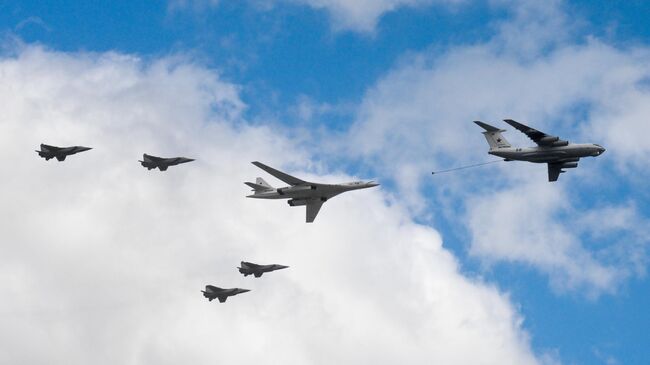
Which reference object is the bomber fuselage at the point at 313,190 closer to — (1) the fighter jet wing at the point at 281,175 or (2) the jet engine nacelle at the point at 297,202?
(2) the jet engine nacelle at the point at 297,202

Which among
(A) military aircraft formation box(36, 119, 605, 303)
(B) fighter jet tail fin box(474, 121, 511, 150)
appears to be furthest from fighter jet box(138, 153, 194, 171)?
(B) fighter jet tail fin box(474, 121, 511, 150)

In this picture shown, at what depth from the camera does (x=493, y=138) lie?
135 metres

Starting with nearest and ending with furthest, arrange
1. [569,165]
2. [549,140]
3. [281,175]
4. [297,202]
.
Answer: [281,175]
[549,140]
[297,202]
[569,165]

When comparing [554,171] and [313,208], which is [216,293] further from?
[554,171]

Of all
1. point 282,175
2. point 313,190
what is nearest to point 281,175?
point 282,175

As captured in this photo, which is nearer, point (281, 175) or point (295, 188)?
point (281, 175)

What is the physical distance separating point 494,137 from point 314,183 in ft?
76.8

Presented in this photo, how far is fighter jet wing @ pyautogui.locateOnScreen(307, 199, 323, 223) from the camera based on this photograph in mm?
131750

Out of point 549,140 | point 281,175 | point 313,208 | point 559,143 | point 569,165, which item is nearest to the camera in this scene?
point 281,175

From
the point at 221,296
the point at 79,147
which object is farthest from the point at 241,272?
the point at 79,147

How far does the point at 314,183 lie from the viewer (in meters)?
128

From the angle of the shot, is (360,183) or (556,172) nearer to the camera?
(360,183)

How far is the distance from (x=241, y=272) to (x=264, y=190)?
10038 millimetres

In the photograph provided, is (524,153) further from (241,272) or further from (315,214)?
(241,272)
